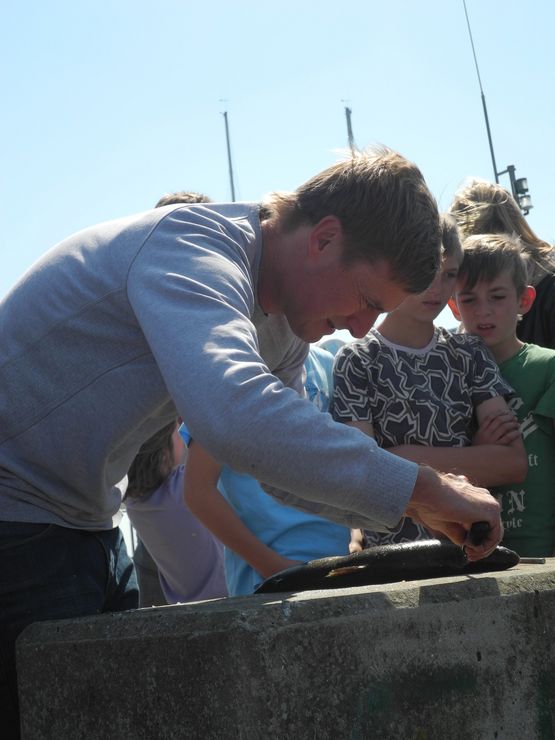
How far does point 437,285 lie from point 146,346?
1.82 metres

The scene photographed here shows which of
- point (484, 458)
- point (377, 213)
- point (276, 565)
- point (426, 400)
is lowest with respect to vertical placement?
point (276, 565)

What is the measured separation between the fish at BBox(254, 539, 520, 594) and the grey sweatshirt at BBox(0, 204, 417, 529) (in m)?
0.12

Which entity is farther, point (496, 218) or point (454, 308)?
point (496, 218)

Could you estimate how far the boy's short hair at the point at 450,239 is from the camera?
3.89 m

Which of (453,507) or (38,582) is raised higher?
(453,507)

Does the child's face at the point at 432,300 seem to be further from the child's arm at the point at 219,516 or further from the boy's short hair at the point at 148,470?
the boy's short hair at the point at 148,470

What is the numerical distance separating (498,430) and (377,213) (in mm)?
1258

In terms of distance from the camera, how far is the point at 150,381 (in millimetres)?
2303

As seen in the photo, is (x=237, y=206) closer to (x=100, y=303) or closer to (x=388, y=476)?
(x=100, y=303)

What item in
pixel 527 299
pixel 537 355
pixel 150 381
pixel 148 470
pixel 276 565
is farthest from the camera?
pixel 148 470

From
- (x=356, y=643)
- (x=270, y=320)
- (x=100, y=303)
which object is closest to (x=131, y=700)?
(x=356, y=643)

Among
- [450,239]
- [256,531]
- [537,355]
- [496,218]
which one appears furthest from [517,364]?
[256,531]

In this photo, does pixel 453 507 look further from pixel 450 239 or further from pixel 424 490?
pixel 450 239

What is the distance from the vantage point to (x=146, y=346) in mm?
2268
